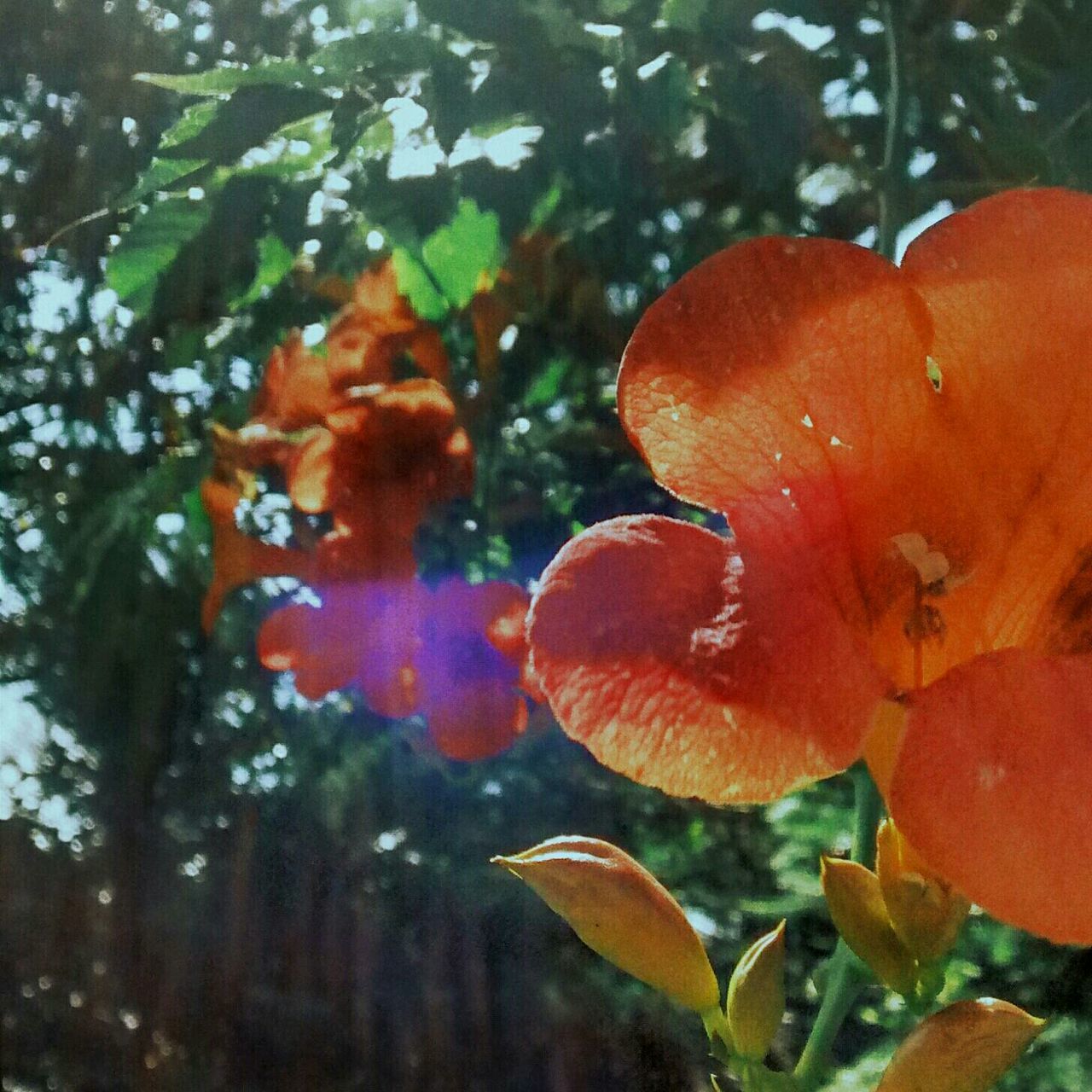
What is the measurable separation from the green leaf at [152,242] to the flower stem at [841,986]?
87 cm

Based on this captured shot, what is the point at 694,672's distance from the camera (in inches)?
20.1

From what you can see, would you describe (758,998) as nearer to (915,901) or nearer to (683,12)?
(915,901)

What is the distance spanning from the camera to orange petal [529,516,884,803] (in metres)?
0.50

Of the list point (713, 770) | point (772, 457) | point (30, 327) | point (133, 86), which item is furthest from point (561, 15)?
point (30, 327)

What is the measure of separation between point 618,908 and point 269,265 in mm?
972

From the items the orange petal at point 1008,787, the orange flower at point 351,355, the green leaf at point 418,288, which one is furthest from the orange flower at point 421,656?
the orange petal at point 1008,787

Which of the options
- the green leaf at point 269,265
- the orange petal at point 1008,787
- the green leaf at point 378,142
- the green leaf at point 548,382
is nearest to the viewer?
the orange petal at point 1008,787

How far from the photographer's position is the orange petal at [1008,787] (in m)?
0.46

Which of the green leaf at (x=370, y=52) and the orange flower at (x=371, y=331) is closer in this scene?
the green leaf at (x=370, y=52)

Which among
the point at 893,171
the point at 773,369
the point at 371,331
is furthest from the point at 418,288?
the point at 773,369

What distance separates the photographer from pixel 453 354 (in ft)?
6.05

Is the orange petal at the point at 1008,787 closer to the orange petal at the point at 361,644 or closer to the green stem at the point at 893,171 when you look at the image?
the green stem at the point at 893,171

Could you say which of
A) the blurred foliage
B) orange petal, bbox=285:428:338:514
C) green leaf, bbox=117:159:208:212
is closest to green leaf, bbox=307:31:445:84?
the blurred foliage

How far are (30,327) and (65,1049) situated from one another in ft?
8.31
